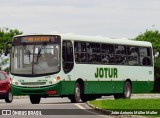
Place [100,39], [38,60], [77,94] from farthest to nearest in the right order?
[100,39] < [77,94] < [38,60]

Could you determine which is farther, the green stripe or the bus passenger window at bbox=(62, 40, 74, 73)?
the bus passenger window at bbox=(62, 40, 74, 73)

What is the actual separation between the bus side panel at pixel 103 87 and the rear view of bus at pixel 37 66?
2.64 meters

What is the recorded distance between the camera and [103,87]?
113 ft

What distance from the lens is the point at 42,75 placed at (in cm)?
3023

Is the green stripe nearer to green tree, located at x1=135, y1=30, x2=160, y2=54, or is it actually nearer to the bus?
the bus

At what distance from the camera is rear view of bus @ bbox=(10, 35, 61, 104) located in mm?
30188

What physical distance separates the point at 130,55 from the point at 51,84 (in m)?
7.75

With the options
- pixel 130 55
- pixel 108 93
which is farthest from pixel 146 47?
pixel 108 93

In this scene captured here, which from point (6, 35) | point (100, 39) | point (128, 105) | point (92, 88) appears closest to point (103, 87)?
point (92, 88)

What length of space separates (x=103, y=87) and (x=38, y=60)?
17.1 ft

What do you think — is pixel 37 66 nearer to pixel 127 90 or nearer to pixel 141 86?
pixel 127 90

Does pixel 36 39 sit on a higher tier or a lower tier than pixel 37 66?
higher

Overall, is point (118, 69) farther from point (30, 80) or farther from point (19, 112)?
point (19, 112)

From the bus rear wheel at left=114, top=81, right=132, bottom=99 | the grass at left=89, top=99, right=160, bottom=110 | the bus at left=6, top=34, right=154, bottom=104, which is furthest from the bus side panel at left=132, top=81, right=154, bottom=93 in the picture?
the grass at left=89, top=99, right=160, bottom=110
